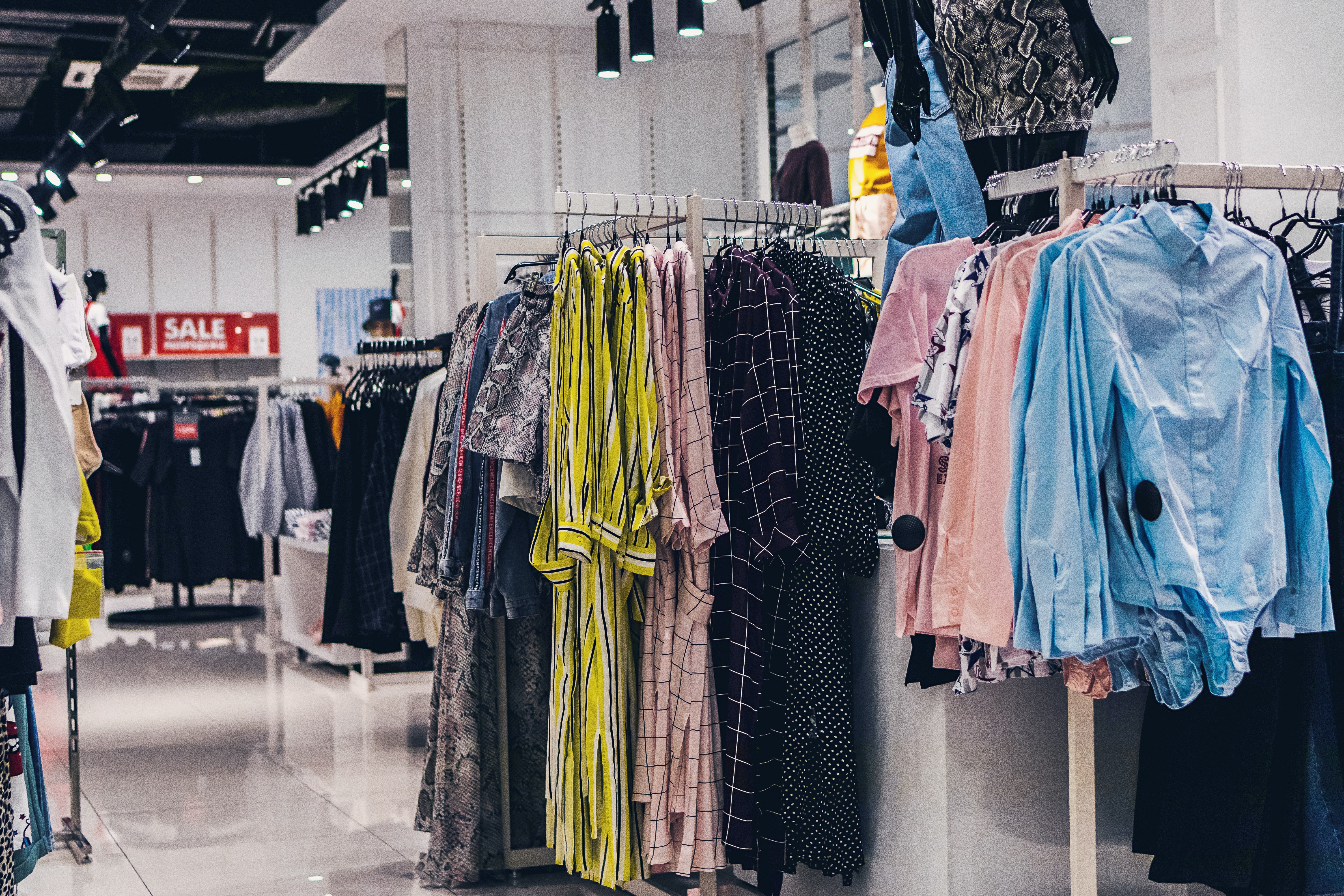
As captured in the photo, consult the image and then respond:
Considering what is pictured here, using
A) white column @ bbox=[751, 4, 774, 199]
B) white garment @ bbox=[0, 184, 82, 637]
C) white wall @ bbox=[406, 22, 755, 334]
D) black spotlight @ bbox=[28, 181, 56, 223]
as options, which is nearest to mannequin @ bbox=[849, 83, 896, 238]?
white wall @ bbox=[406, 22, 755, 334]

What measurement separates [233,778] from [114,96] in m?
5.19

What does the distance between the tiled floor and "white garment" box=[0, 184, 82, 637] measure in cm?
165

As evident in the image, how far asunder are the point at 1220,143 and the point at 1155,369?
2855mm

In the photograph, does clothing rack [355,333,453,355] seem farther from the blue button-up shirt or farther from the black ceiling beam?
the blue button-up shirt

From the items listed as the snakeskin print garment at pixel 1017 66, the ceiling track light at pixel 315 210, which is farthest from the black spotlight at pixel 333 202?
the snakeskin print garment at pixel 1017 66

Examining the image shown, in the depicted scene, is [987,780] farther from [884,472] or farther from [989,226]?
[989,226]

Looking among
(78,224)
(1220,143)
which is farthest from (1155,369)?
(78,224)

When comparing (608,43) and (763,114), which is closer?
(608,43)

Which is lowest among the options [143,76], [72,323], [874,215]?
[72,323]

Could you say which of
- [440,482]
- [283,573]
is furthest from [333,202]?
[440,482]

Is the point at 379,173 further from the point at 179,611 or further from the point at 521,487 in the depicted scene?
the point at 521,487

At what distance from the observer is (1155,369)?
96.4 inches

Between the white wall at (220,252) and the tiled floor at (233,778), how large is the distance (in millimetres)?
6918

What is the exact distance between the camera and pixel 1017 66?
110 inches
